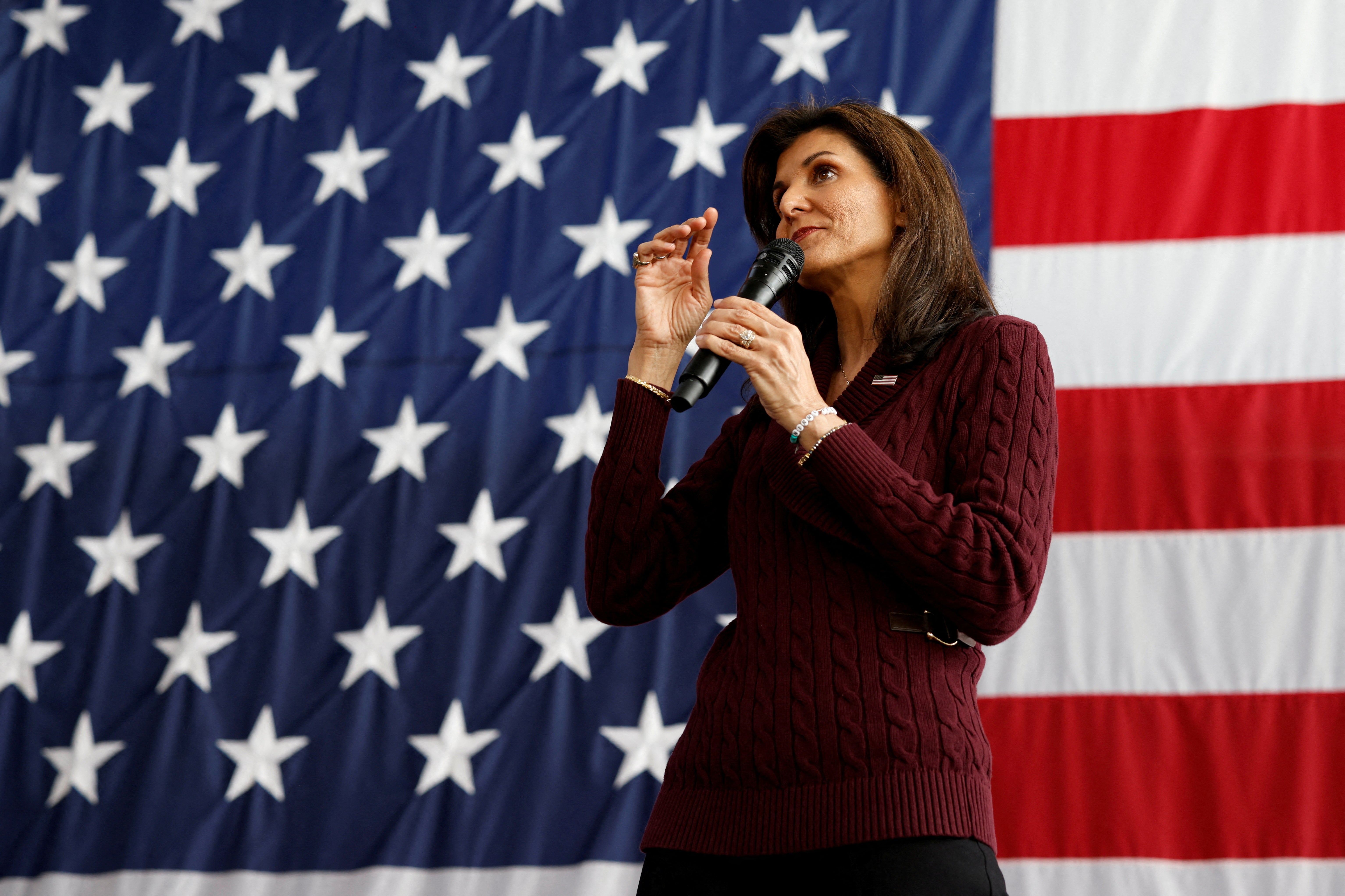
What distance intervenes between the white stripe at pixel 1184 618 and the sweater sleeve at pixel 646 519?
0.98 metres

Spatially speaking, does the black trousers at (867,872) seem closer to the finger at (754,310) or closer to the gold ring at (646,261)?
the finger at (754,310)

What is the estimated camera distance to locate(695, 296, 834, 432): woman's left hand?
101 cm

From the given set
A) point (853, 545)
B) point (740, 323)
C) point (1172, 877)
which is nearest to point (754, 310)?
point (740, 323)

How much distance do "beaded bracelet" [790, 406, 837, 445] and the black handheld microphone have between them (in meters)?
0.10

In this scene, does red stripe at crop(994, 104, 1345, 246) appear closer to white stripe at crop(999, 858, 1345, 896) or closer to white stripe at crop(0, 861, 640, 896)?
white stripe at crop(999, 858, 1345, 896)

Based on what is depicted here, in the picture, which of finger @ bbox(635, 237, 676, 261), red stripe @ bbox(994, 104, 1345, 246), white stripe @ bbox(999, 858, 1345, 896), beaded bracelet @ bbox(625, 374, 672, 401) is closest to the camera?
beaded bracelet @ bbox(625, 374, 672, 401)

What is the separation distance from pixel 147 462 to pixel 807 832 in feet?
6.71

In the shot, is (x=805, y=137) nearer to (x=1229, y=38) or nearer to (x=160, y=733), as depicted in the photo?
(x=1229, y=38)

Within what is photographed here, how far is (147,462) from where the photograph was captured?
8.20 feet

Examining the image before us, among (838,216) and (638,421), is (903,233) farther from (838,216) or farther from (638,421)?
(638,421)

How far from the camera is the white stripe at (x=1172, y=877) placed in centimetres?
187

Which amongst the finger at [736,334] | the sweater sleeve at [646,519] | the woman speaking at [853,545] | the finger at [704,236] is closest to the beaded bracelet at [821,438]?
the woman speaking at [853,545]

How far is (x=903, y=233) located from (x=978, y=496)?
1.24 feet


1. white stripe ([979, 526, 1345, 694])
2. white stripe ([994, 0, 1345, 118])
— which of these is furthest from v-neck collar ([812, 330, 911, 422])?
white stripe ([994, 0, 1345, 118])
